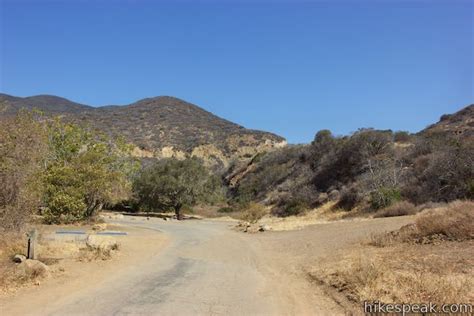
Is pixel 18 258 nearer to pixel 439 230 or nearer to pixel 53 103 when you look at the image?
pixel 439 230

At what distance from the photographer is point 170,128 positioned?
101 metres

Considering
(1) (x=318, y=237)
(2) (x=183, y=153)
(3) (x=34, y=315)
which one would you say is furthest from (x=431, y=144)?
(2) (x=183, y=153)

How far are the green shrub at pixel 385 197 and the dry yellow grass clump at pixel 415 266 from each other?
14.9 metres

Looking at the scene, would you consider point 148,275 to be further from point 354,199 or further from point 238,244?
point 354,199

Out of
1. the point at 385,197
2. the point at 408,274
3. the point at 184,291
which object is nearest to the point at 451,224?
the point at 408,274

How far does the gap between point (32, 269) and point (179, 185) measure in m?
36.5

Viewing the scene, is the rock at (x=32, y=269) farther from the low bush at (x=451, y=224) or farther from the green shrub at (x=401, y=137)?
the green shrub at (x=401, y=137)

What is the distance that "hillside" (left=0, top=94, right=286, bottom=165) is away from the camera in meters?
90.0

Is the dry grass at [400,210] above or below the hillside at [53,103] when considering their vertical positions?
below

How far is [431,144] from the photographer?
3856 centimetres

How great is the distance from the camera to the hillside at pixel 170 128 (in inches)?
3543

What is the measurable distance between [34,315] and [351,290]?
5.95 m

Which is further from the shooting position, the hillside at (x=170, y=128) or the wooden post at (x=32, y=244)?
the hillside at (x=170, y=128)

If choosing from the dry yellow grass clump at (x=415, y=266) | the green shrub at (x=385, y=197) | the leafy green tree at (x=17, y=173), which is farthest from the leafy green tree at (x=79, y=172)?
the green shrub at (x=385, y=197)
